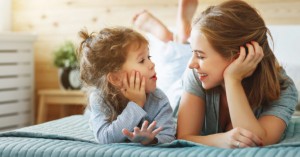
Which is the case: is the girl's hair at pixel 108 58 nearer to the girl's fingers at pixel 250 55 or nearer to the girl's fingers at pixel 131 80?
the girl's fingers at pixel 131 80

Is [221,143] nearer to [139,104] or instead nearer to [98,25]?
[139,104]

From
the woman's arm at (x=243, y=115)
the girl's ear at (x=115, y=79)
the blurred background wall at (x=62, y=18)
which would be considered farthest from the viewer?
the blurred background wall at (x=62, y=18)

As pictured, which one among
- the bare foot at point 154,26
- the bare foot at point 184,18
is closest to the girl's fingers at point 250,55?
the bare foot at point 184,18

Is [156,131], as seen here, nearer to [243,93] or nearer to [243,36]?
[243,93]

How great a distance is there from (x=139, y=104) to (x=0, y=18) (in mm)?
2327

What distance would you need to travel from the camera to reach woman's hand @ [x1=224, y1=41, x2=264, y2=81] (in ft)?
4.96

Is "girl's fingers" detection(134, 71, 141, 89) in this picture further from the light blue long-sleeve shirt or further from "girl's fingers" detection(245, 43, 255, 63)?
"girl's fingers" detection(245, 43, 255, 63)

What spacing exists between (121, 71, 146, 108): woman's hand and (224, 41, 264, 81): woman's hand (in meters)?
0.24

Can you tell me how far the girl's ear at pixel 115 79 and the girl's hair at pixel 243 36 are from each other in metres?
0.27

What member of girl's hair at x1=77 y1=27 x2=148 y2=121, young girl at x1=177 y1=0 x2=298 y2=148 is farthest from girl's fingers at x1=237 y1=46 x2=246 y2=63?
girl's hair at x1=77 y1=27 x2=148 y2=121

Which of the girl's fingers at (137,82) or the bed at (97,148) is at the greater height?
the girl's fingers at (137,82)

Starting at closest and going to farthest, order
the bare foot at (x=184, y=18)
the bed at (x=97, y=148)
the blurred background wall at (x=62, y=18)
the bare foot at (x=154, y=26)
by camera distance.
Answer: the bed at (x=97, y=148), the bare foot at (x=184, y=18), the bare foot at (x=154, y=26), the blurred background wall at (x=62, y=18)

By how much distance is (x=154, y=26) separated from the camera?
2.74 metres

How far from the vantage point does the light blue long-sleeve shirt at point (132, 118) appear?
5.02 ft
